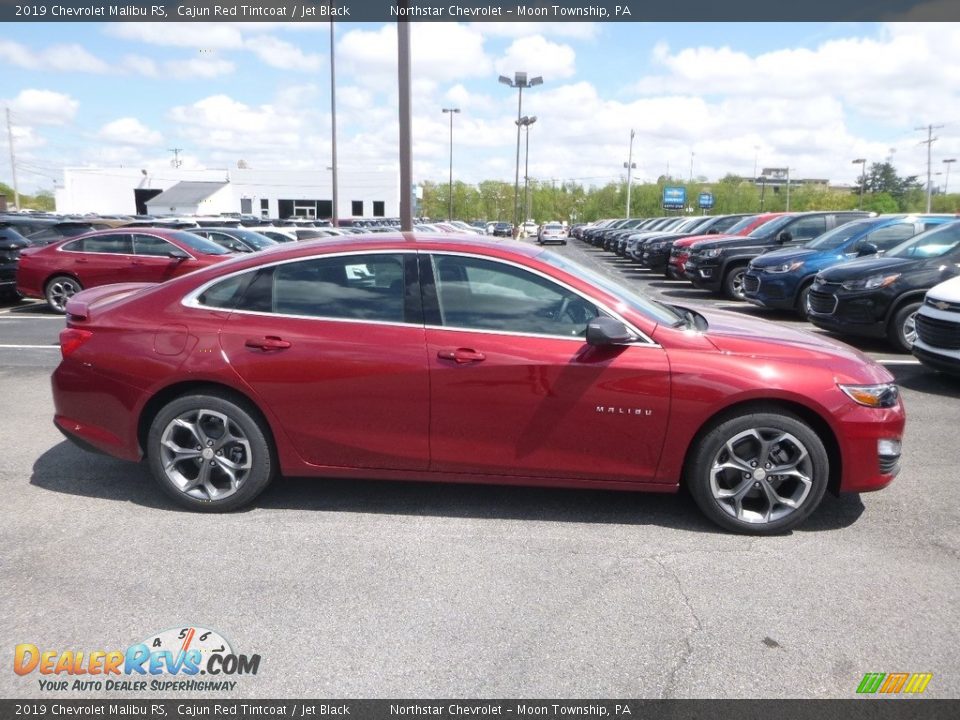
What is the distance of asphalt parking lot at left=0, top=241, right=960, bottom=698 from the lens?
3080 mm

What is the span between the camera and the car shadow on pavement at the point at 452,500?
180 inches

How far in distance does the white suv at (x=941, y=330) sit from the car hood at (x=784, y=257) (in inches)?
199

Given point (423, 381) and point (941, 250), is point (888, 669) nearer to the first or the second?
point (423, 381)

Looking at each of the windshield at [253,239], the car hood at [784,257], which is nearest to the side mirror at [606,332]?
the car hood at [784,257]

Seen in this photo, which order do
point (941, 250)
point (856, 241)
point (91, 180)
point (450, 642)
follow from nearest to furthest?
1. point (450, 642)
2. point (941, 250)
3. point (856, 241)
4. point (91, 180)

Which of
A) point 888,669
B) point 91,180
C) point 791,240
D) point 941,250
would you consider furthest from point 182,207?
point 888,669

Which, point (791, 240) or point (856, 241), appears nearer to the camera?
point (856, 241)

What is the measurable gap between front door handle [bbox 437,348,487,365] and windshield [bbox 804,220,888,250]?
10718mm

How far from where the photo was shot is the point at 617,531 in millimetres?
4367

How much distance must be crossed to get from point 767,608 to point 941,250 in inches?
322

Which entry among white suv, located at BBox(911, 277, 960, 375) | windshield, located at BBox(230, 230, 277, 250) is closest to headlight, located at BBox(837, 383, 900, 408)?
white suv, located at BBox(911, 277, 960, 375)

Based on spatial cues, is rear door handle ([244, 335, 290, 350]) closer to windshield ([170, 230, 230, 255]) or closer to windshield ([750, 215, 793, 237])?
windshield ([170, 230, 230, 255])

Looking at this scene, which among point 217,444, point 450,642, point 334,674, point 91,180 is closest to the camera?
point 334,674

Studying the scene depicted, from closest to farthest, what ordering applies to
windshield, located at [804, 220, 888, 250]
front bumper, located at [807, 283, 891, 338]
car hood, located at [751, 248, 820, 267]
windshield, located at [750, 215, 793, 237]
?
front bumper, located at [807, 283, 891, 338] < car hood, located at [751, 248, 820, 267] < windshield, located at [804, 220, 888, 250] < windshield, located at [750, 215, 793, 237]
